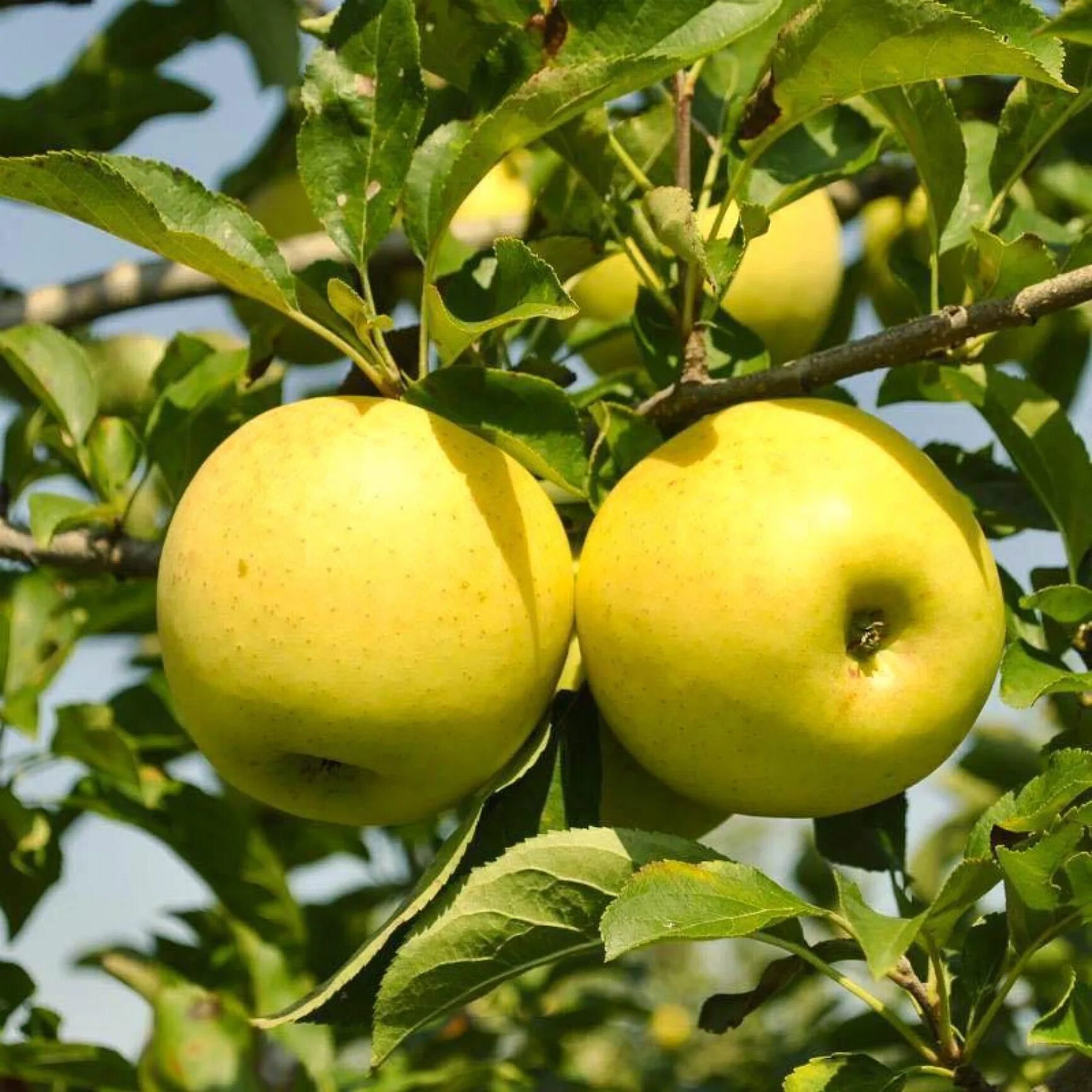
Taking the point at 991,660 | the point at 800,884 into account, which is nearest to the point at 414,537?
the point at 991,660

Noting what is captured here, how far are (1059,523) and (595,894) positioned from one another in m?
0.60

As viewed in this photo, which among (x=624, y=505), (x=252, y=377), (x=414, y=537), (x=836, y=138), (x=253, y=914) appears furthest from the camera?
(x=253, y=914)

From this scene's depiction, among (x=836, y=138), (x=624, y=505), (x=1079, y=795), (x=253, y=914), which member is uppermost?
(x=836, y=138)

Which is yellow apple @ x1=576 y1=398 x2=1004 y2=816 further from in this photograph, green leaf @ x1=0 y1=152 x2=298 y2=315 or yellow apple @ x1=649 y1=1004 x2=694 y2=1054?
yellow apple @ x1=649 y1=1004 x2=694 y2=1054

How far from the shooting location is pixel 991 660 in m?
1.21

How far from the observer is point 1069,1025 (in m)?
1.11

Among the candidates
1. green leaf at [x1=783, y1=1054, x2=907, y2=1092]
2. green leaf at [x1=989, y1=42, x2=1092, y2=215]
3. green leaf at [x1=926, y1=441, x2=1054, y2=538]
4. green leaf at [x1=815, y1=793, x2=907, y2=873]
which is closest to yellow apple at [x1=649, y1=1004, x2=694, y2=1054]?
green leaf at [x1=815, y1=793, x2=907, y2=873]

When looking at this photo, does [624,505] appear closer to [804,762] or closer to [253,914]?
[804,762]

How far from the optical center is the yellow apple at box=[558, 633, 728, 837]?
4.45ft

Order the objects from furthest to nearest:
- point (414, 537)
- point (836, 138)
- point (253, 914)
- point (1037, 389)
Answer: point (253, 914) < point (836, 138) < point (1037, 389) < point (414, 537)

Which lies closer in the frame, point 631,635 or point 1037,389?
point 631,635

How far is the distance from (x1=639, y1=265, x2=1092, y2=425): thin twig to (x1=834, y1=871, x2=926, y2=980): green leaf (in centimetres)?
42

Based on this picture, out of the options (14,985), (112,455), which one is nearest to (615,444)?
(112,455)

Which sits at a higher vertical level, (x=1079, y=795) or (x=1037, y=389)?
(x=1037, y=389)
